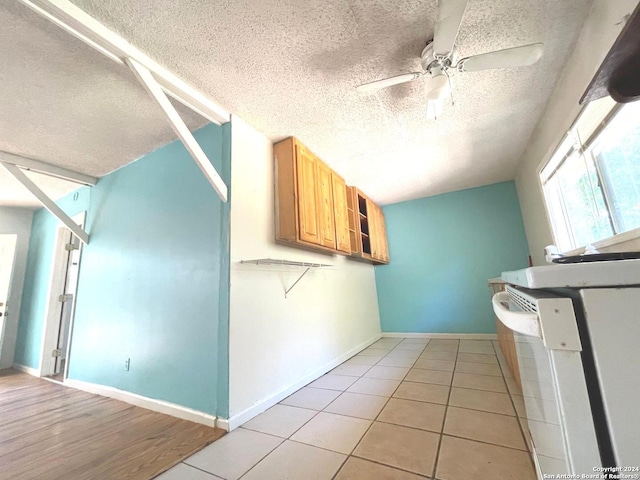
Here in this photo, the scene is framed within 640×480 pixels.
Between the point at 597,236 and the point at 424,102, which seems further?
the point at 424,102

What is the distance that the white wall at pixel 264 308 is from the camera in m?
1.78

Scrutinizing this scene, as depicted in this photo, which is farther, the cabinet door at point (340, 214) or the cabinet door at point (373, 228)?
the cabinet door at point (373, 228)

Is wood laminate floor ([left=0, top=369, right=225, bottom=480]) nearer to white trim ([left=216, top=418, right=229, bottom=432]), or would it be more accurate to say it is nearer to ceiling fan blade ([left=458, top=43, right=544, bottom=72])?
→ white trim ([left=216, top=418, right=229, bottom=432])

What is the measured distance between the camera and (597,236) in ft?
6.03

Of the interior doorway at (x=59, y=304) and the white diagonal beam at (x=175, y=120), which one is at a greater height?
the white diagonal beam at (x=175, y=120)

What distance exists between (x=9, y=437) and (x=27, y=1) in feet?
8.45

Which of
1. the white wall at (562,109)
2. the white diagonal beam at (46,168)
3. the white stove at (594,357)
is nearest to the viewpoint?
the white stove at (594,357)

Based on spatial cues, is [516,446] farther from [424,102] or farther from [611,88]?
[424,102]

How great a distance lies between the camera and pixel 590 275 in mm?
391

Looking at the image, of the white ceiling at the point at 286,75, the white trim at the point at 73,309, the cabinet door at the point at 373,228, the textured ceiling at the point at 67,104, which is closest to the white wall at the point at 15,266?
the textured ceiling at the point at 67,104

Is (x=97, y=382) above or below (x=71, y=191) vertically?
below

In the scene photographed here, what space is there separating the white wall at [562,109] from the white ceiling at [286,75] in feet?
0.28

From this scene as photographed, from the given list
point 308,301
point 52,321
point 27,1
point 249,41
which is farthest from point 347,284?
point 52,321

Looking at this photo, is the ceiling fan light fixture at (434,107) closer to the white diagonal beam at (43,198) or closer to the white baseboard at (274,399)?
the white baseboard at (274,399)
